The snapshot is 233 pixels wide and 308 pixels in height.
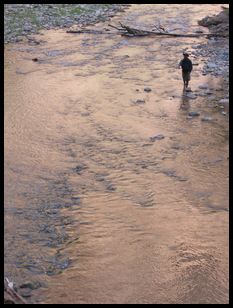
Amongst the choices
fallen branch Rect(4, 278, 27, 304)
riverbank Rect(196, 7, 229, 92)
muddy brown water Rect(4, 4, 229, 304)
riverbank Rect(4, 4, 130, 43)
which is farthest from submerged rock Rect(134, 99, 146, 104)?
riverbank Rect(4, 4, 130, 43)

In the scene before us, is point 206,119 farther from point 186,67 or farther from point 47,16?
point 47,16

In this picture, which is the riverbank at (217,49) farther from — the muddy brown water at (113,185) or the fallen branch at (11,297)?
the fallen branch at (11,297)

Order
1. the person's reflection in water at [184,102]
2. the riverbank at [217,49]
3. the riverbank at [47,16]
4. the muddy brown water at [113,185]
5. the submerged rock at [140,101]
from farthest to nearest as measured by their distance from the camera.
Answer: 1. the riverbank at [47,16]
2. the riverbank at [217,49]
3. the submerged rock at [140,101]
4. the person's reflection in water at [184,102]
5. the muddy brown water at [113,185]

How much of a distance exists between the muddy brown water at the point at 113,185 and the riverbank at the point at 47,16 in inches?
211

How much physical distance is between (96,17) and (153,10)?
3477 mm

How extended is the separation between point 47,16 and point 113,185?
56.5 feet

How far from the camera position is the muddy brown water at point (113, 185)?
7.46 m

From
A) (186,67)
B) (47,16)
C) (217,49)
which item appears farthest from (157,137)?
(47,16)

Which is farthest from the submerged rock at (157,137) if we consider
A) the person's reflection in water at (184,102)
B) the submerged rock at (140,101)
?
the submerged rock at (140,101)

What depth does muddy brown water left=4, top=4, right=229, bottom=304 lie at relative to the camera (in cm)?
746

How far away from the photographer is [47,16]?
82.3 ft

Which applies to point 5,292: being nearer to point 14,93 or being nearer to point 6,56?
point 14,93

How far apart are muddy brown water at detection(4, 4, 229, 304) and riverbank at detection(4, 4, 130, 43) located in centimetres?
537

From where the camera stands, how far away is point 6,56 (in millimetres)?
19250
